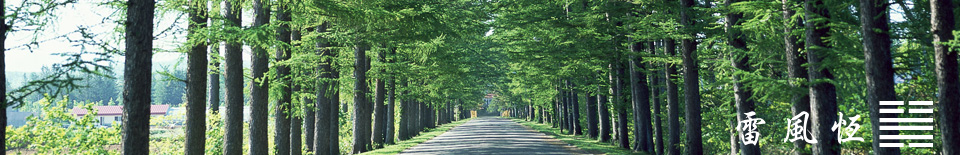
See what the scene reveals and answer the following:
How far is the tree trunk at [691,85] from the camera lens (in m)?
14.4

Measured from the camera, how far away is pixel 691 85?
15.1m

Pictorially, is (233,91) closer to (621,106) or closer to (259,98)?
(259,98)

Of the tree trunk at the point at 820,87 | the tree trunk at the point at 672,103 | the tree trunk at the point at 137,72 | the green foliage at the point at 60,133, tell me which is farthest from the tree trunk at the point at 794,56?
the green foliage at the point at 60,133

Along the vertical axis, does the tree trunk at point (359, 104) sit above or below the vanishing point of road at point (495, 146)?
above

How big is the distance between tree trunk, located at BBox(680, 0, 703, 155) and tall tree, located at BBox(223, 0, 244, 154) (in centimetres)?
817

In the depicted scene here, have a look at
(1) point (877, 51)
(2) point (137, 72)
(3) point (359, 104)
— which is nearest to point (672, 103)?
(1) point (877, 51)

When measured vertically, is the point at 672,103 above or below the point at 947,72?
below

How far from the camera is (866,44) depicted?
8102mm

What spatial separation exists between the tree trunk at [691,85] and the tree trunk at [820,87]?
4.54 m

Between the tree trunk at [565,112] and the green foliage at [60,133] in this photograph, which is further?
the tree trunk at [565,112]

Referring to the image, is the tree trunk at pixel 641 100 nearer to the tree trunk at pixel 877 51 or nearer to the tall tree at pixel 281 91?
the tall tree at pixel 281 91

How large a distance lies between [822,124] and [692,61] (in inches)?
210

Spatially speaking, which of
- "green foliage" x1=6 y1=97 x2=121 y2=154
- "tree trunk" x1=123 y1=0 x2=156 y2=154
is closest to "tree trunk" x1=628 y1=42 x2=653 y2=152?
"green foliage" x1=6 y1=97 x2=121 y2=154

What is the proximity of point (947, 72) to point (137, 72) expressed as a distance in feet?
28.2
